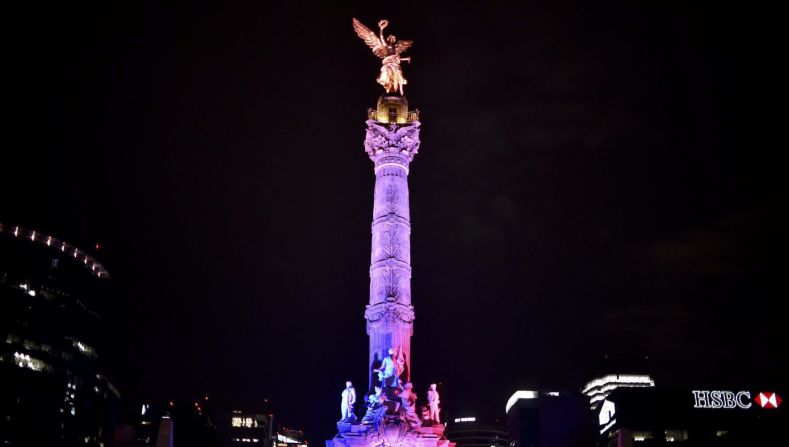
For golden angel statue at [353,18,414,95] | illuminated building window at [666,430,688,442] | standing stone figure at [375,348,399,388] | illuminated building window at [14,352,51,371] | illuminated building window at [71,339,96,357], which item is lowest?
standing stone figure at [375,348,399,388]

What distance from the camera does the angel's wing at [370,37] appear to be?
4809cm

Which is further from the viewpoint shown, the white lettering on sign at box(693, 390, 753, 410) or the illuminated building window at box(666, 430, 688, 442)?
the white lettering on sign at box(693, 390, 753, 410)

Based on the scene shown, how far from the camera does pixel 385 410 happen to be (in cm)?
3650

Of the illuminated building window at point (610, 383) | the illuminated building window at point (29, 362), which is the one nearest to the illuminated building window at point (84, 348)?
the illuminated building window at point (29, 362)

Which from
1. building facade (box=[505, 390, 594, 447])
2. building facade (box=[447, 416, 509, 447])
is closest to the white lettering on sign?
building facade (box=[505, 390, 594, 447])

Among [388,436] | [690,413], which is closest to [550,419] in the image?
[690,413]

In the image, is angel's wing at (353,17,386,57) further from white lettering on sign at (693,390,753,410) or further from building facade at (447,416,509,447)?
building facade at (447,416,509,447)

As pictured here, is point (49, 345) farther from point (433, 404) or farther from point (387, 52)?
point (433, 404)

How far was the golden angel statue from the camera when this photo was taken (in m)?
47.7

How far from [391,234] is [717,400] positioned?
5368cm

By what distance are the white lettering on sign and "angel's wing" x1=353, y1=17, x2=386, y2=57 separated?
52992 millimetres

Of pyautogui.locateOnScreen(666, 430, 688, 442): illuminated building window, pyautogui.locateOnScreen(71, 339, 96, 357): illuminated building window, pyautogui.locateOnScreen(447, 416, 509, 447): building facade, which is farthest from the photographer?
pyautogui.locateOnScreen(447, 416, 509, 447): building facade

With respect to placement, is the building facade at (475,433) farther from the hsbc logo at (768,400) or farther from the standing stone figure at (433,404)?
the standing stone figure at (433,404)

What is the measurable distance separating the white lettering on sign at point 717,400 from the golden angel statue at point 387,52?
169 feet
